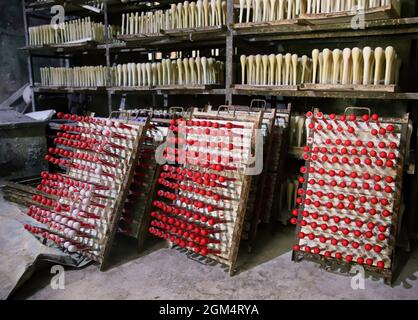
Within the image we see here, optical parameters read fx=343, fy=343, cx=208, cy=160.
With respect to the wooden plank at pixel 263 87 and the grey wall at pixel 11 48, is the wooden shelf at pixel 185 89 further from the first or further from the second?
the grey wall at pixel 11 48

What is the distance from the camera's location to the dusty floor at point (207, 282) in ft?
7.84

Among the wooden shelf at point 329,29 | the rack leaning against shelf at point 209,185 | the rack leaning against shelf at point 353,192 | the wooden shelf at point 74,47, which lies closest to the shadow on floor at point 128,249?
the rack leaning against shelf at point 209,185

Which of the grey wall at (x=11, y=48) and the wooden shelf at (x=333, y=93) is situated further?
the grey wall at (x=11, y=48)

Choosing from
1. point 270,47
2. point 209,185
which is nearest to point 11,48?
point 270,47

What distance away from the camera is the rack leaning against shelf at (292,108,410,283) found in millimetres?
2488

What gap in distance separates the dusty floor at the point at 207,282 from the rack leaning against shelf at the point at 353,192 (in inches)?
6.0

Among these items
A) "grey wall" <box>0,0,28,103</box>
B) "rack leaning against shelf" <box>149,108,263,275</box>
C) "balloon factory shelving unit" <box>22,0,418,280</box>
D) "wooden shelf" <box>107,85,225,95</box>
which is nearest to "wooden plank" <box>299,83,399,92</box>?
"balloon factory shelving unit" <box>22,0,418,280</box>

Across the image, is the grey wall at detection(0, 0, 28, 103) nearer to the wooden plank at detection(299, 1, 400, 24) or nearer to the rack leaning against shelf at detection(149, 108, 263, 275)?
the rack leaning against shelf at detection(149, 108, 263, 275)

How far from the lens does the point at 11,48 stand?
682 centimetres

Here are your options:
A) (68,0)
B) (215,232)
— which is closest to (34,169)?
(68,0)

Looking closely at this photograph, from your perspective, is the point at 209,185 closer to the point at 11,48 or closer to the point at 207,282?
the point at 207,282

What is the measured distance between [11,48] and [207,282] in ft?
21.6

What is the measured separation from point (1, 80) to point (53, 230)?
518cm

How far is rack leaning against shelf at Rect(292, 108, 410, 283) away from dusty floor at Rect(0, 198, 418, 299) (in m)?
0.15
